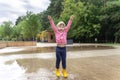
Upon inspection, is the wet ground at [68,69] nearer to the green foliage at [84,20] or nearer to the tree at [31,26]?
the green foliage at [84,20]

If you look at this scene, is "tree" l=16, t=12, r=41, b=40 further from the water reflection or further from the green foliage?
the water reflection

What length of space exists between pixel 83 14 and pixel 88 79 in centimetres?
5235

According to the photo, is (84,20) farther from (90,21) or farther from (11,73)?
A: (11,73)

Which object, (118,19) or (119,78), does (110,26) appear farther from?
(119,78)

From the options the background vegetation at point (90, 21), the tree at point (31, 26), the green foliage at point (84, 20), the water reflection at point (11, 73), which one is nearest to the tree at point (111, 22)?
the background vegetation at point (90, 21)

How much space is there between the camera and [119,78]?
Answer: 7387 mm

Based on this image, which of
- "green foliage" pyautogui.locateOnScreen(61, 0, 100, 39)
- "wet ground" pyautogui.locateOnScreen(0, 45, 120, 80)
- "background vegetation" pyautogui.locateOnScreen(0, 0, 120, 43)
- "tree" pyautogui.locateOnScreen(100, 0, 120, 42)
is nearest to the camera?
"wet ground" pyautogui.locateOnScreen(0, 45, 120, 80)

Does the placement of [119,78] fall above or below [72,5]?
below

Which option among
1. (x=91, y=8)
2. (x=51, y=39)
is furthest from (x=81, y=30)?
(x=51, y=39)

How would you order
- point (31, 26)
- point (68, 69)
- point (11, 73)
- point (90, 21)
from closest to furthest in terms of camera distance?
point (11, 73), point (68, 69), point (90, 21), point (31, 26)

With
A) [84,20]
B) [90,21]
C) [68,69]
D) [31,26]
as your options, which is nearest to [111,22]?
[90,21]

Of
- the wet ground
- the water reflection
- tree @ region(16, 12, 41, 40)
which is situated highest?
tree @ region(16, 12, 41, 40)

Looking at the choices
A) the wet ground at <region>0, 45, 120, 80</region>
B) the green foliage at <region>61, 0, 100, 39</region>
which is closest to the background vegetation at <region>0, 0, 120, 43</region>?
the green foliage at <region>61, 0, 100, 39</region>

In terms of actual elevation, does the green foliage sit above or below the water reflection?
above
